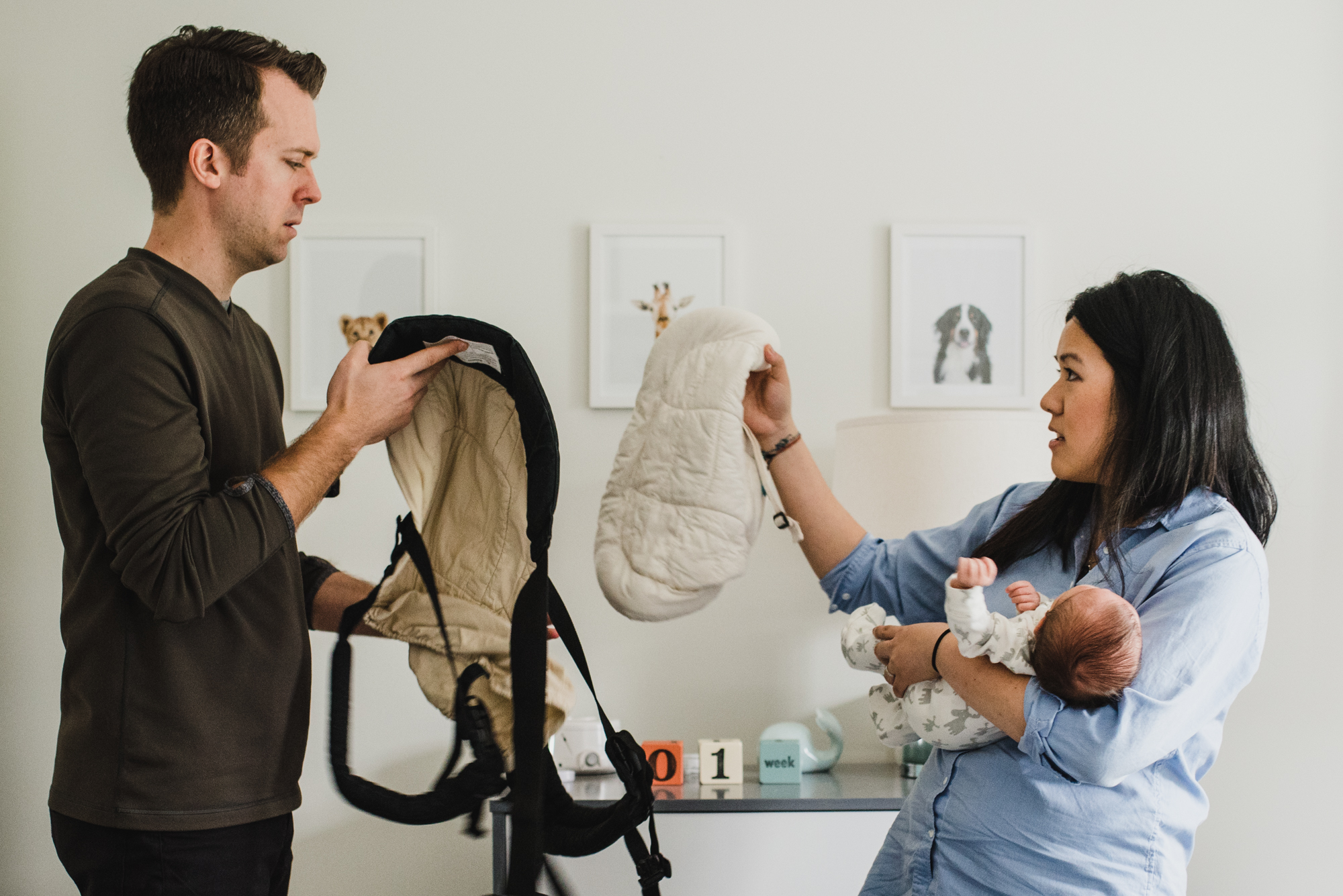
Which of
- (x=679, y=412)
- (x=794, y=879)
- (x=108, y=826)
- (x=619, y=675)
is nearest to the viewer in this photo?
(x=108, y=826)

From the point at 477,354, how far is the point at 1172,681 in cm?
87

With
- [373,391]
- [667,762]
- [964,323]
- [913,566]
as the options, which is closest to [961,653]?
[913,566]

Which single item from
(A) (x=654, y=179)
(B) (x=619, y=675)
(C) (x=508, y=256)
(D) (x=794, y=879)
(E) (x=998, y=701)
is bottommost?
(D) (x=794, y=879)

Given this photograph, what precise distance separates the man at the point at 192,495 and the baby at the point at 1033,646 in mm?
683

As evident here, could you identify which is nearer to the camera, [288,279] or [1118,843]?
[1118,843]

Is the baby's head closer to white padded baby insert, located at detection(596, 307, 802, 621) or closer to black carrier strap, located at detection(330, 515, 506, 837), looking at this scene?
white padded baby insert, located at detection(596, 307, 802, 621)

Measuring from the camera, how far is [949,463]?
185cm

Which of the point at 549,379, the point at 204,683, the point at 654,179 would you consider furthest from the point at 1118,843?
the point at 654,179

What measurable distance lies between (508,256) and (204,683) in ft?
4.43

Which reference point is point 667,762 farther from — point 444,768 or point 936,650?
point 936,650

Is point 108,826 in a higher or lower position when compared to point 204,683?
lower

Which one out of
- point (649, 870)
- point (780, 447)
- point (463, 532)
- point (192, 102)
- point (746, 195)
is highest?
point (746, 195)

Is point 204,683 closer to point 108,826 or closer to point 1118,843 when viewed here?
point 108,826

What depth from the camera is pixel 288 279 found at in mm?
2252
